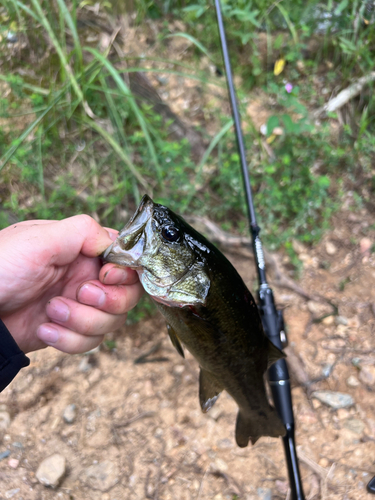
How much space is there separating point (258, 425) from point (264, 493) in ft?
2.03

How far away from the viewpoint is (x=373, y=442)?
2244 millimetres

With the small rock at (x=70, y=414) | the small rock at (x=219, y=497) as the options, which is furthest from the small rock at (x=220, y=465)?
the small rock at (x=70, y=414)

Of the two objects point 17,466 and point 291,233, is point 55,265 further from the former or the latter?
point 291,233

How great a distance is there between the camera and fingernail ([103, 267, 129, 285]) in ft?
5.53

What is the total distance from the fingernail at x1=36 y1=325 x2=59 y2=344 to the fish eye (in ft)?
2.70

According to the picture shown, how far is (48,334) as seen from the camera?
5.68 feet

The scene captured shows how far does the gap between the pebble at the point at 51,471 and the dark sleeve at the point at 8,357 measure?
2.86ft

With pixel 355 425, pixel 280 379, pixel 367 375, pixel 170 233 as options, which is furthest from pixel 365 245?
pixel 170 233

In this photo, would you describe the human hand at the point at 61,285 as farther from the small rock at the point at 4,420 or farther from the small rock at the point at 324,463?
the small rock at the point at 324,463

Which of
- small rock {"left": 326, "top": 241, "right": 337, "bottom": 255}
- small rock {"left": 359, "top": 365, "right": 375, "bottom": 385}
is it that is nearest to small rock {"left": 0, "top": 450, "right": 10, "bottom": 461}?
small rock {"left": 359, "top": 365, "right": 375, "bottom": 385}

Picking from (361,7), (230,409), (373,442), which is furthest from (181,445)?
(361,7)

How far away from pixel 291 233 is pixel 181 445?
76.0 inches

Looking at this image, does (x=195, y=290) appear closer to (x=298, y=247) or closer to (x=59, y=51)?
(x=298, y=247)

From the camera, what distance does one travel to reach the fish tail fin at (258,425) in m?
1.85
